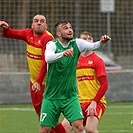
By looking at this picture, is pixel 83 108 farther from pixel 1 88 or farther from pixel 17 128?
pixel 1 88

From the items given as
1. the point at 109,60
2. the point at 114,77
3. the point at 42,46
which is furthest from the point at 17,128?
the point at 109,60

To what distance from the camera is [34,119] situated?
1568 centimetres

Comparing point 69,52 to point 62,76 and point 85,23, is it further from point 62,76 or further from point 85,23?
point 85,23

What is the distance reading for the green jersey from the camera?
1006 centimetres

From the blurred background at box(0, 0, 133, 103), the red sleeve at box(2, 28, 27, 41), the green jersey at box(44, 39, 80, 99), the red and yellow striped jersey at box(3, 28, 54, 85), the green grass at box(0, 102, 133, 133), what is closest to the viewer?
the green jersey at box(44, 39, 80, 99)

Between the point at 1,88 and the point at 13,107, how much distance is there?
3.12ft

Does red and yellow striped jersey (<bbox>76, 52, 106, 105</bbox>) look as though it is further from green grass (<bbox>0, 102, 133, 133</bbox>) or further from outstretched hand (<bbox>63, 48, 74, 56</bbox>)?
green grass (<bbox>0, 102, 133, 133</bbox>)

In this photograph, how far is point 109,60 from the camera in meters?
21.2

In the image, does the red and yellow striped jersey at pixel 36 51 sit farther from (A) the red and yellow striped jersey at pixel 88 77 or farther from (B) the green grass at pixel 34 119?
(B) the green grass at pixel 34 119

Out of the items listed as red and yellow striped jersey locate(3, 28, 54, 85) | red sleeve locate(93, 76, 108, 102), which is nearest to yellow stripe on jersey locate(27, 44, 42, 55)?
red and yellow striped jersey locate(3, 28, 54, 85)

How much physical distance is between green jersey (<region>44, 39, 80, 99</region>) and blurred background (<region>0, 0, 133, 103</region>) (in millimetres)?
9269

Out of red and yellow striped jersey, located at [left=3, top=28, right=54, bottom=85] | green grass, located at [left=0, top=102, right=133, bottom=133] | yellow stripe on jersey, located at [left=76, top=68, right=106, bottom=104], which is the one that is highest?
red and yellow striped jersey, located at [left=3, top=28, right=54, bottom=85]

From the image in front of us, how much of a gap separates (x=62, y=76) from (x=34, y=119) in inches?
226

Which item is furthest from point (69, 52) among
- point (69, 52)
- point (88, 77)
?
point (88, 77)
